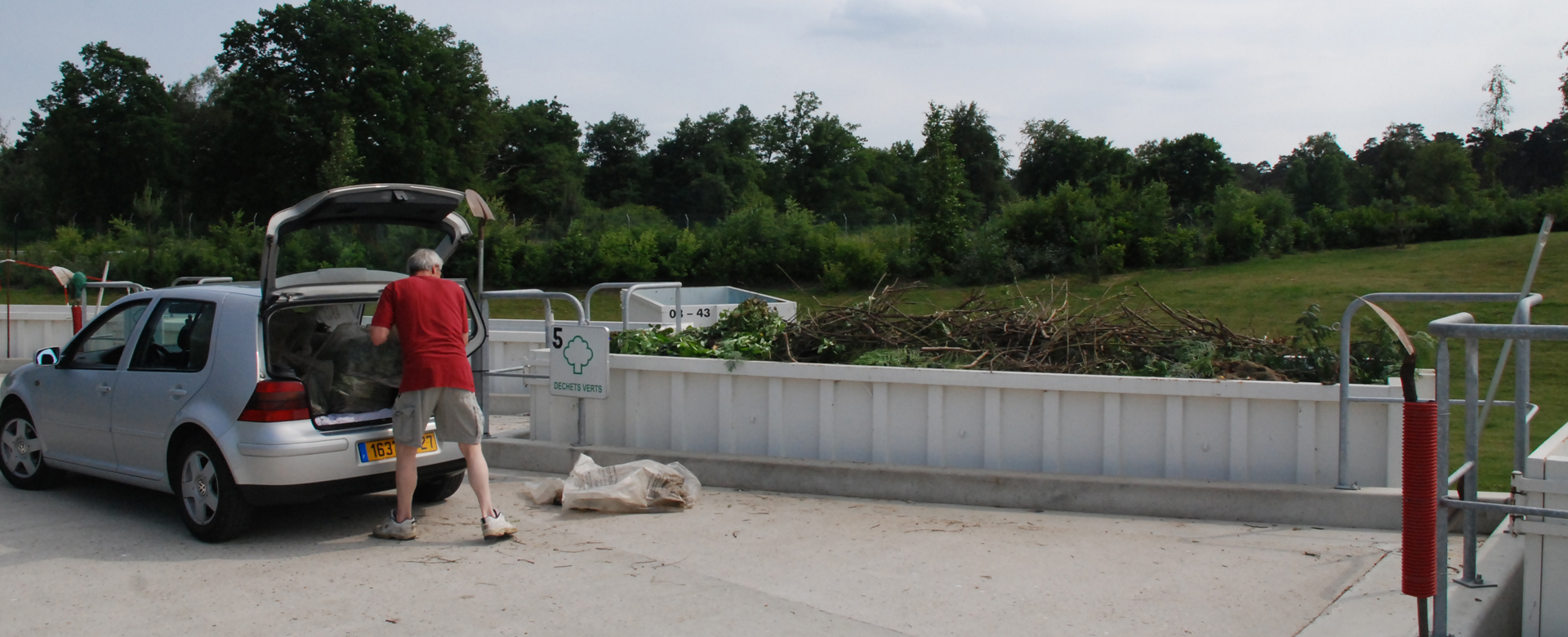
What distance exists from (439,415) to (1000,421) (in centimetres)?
333

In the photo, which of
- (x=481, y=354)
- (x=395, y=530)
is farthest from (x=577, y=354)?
(x=395, y=530)

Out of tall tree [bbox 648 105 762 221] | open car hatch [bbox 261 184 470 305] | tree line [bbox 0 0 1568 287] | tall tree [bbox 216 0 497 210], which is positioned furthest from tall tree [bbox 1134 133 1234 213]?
open car hatch [bbox 261 184 470 305]

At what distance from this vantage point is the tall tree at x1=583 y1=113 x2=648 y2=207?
239 ft

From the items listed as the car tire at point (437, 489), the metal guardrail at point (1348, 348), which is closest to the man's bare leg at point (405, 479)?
the car tire at point (437, 489)

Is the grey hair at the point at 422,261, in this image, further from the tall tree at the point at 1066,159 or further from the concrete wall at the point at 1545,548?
the tall tree at the point at 1066,159

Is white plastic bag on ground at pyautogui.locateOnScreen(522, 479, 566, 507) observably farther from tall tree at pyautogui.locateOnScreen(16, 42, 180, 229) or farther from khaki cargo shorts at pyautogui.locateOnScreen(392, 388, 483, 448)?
tall tree at pyautogui.locateOnScreen(16, 42, 180, 229)

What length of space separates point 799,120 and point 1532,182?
43.3 meters

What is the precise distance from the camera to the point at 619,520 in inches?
256

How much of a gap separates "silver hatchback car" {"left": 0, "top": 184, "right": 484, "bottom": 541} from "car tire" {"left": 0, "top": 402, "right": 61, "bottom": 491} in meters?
0.01

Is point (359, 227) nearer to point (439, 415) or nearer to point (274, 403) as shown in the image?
point (274, 403)

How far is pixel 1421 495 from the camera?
3.54m

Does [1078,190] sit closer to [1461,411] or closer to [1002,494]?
[1461,411]

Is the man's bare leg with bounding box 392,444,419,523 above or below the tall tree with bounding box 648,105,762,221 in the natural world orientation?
below

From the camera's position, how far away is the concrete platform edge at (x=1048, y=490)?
6.05 metres
